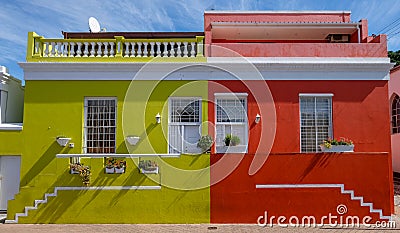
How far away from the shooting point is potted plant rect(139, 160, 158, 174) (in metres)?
9.97

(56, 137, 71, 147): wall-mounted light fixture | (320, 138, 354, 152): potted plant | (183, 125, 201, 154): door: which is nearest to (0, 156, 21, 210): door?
(56, 137, 71, 147): wall-mounted light fixture

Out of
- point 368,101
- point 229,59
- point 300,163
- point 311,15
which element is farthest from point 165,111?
point 311,15

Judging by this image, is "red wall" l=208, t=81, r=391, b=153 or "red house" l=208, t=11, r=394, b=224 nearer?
"red house" l=208, t=11, r=394, b=224

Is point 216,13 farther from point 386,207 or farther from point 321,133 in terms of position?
point 386,207

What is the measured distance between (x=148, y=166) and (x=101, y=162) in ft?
4.39

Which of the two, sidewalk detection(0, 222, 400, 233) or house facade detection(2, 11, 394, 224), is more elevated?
house facade detection(2, 11, 394, 224)

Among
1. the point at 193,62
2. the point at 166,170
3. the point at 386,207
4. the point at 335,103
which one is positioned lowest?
the point at 386,207

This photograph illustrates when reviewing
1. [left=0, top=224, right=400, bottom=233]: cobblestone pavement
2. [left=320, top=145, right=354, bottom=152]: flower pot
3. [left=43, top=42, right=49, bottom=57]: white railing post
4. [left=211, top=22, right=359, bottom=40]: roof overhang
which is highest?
[left=211, top=22, right=359, bottom=40]: roof overhang

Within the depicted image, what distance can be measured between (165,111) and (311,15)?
725cm

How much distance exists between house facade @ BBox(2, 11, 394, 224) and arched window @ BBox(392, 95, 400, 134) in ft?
25.6

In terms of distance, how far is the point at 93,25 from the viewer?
1435cm

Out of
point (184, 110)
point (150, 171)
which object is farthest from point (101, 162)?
point (184, 110)

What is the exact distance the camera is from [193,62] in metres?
11.2

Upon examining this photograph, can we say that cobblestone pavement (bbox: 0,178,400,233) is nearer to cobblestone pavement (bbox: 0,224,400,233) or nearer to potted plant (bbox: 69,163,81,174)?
cobblestone pavement (bbox: 0,224,400,233)
